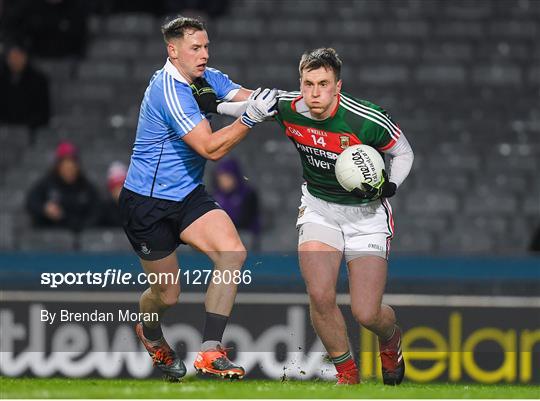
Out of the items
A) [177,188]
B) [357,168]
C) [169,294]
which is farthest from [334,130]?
[169,294]

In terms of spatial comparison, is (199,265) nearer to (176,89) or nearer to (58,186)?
(176,89)

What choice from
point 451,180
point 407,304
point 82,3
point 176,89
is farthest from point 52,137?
point 176,89

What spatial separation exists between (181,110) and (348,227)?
4.42 feet

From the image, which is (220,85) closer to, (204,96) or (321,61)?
(204,96)

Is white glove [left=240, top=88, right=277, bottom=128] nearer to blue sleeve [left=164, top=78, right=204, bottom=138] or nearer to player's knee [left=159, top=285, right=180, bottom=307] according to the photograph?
blue sleeve [left=164, top=78, right=204, bottom=138]

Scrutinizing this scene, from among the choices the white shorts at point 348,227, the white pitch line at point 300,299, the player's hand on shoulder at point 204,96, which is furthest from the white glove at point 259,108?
the white pitch line at point 300,299

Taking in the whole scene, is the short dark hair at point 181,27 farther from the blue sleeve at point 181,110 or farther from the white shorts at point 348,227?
the white shorts at point 348,227

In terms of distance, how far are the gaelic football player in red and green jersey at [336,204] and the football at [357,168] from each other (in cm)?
9

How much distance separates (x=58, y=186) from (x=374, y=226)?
5.62 meters

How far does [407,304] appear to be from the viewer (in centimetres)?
1212

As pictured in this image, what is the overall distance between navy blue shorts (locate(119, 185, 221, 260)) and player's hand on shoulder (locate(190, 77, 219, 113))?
528 mm

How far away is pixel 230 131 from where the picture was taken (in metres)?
9.09

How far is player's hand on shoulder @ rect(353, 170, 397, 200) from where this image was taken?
9117mm

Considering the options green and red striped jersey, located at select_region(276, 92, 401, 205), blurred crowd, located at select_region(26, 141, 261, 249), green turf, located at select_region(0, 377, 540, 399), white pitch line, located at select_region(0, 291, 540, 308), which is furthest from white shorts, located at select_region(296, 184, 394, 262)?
blurred crowd, located at select_region(26, 141, 261, 249)
